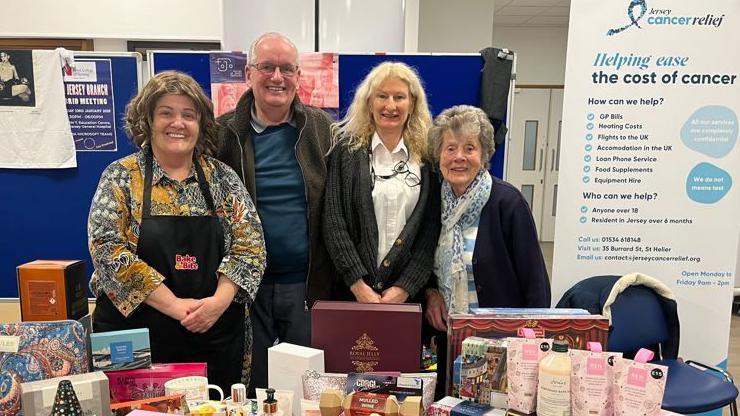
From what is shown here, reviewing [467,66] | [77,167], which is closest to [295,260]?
[467,66]

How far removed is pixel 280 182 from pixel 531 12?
5888mm

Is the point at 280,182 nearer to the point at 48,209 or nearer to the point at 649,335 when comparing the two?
the point at 649,335

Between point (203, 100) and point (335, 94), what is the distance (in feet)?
4.70

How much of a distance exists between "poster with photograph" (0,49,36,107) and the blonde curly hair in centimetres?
228

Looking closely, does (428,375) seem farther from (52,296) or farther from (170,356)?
(52,296)

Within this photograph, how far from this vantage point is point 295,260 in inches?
77.5

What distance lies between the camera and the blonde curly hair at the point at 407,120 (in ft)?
6.22

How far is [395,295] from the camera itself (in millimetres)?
1796

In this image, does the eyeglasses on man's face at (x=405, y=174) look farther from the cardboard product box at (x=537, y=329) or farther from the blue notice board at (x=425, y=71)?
the blue notice board at (x=425, y=71)

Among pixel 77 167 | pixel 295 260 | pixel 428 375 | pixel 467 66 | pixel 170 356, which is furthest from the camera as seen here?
pixel 77 167

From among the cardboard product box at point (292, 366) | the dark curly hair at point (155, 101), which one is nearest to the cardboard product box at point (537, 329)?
the cardboard product box at point (292, 366)

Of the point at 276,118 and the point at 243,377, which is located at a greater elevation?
the point at 276,118

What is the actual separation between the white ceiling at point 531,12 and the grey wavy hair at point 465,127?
518cm

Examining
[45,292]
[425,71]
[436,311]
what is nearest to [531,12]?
[425,71]
